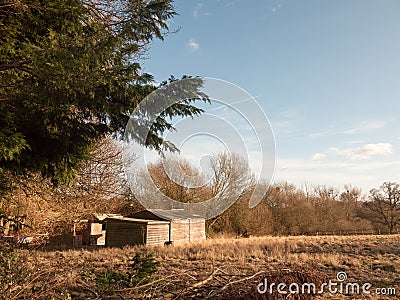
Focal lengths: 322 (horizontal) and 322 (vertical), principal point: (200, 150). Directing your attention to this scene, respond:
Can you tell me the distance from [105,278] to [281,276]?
2541mm

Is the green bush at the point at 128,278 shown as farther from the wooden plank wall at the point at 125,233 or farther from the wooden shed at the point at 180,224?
the wooden shed at the point at 180,224

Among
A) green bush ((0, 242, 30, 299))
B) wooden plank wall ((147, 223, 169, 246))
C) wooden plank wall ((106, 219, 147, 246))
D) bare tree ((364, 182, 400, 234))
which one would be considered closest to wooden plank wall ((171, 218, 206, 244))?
wooden plank wall ((147, 223, 169, 246))

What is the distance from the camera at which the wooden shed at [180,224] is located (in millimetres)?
20922

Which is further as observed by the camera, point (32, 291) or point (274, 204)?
→ point (274, 204)

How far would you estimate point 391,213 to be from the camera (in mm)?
33156

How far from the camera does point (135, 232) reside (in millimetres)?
18906

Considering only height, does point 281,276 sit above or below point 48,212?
below

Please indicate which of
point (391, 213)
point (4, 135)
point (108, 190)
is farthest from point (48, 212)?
point (391, 213)

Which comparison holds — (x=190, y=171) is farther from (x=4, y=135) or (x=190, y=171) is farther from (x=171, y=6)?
(x=4, y=135)

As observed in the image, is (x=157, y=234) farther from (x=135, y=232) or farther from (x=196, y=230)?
(x=196, y=230)

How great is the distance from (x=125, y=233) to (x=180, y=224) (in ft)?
14.1

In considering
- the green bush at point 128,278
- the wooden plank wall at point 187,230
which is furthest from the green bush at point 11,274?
the wooden plank wall at point 187,230

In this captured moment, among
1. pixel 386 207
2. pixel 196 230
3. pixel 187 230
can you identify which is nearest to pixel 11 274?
pixel 187 230

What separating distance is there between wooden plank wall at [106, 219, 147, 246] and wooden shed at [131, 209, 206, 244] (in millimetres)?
1755
